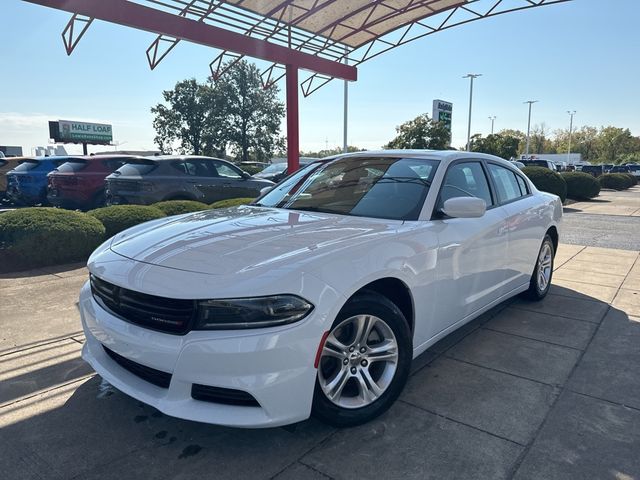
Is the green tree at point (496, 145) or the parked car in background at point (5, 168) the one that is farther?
the green tree at point (496, 145)

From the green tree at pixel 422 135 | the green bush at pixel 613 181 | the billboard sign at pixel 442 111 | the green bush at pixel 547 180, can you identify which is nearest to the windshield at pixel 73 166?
the billboard sign at pixel 442 111

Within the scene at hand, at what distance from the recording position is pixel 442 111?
16.4m

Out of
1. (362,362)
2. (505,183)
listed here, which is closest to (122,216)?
(505,183)

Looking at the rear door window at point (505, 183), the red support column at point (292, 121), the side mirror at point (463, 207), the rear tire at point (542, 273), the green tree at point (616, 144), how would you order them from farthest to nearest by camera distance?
the green tree at point (616, 144)
the red support column at point (292, 121)
the rear tire at point (542, 273)
the rear door window at point (505, 183)
the side mirror at point (463, 207)

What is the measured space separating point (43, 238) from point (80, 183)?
5.60m

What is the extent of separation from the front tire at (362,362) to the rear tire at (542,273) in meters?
2.65

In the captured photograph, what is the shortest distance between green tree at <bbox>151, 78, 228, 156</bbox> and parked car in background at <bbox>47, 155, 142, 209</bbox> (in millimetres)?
43480

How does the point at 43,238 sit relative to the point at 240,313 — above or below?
below

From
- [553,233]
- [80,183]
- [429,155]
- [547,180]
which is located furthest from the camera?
[547,180]

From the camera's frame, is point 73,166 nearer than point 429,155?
No

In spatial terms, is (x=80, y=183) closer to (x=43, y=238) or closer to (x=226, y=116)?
(x=43, y=238)

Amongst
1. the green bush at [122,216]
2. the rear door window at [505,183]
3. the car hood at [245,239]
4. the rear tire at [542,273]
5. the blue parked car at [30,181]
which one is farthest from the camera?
the blue parked car at [30,181]

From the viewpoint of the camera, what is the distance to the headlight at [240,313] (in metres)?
2.18

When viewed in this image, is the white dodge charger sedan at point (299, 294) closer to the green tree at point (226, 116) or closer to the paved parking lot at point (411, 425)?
the paved parking lot at point (411, 425)
